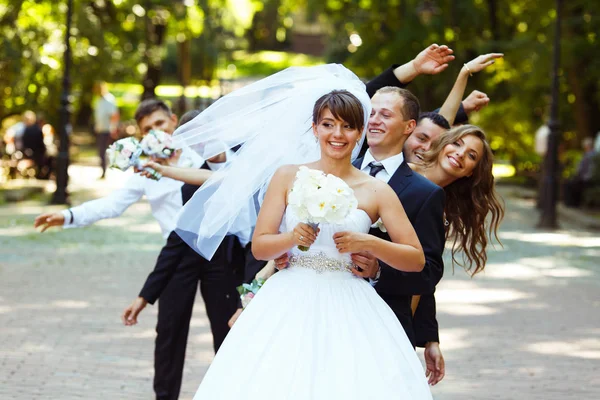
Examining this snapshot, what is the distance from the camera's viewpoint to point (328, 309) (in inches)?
177

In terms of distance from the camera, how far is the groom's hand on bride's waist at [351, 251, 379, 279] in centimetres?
451

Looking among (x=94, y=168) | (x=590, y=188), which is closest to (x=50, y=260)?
(x=590, y=188)

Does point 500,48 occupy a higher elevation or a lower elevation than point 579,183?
higher

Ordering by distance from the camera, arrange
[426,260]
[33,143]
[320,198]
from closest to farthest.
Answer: [320,198] < [426,260] < [33,143]

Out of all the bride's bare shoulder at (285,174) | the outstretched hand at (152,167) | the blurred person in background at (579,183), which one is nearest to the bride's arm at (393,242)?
the bride's bare shoulder at (285,174)

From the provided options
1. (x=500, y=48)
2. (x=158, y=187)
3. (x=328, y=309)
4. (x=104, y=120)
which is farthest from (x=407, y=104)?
(x=500, y=48)

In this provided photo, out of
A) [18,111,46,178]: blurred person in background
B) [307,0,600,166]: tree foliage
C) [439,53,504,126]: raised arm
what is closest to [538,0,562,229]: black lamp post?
[307,0,600,166]: tree foliage

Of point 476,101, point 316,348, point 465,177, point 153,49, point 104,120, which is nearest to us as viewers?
point 316,348

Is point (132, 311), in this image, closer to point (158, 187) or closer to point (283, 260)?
point (158, 187)

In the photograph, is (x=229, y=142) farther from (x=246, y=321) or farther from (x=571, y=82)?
(x=571, y=82)

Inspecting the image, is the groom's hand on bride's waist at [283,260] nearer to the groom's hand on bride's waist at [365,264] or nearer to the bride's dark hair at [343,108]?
the groom's hand on bride's waist at [365,264]

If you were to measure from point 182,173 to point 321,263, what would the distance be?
68.0 inches

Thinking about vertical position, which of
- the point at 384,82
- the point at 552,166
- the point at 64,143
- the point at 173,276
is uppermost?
the point at 384,82

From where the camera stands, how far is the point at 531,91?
28516 mm
